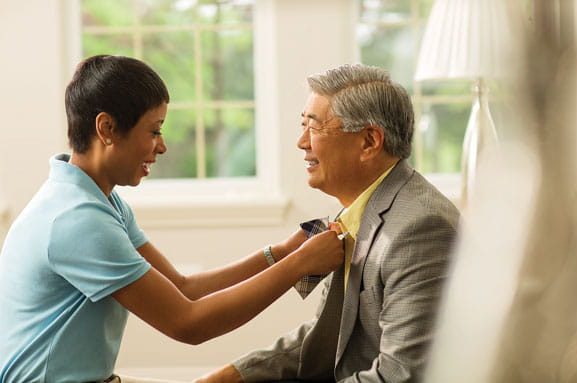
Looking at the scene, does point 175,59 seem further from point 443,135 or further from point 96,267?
point 96,267

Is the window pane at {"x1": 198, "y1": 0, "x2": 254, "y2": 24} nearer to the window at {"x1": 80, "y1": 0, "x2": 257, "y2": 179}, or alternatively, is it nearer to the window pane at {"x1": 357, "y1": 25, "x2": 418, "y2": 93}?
the window at {"x1": 80, "y1": 0, "x2": 257, "y2": 179}

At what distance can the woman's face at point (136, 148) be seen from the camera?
4.74ft

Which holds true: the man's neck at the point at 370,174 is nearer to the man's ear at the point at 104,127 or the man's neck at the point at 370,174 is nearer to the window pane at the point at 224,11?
the man's ear at the point at 104,127

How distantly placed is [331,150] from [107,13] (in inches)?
92.1

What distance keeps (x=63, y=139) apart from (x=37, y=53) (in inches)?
15.6

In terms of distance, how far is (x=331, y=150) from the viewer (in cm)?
171

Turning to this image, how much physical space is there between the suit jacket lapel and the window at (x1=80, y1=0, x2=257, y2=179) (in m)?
2.21

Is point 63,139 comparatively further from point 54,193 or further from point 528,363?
point 528,363

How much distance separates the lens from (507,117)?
0.71 feet

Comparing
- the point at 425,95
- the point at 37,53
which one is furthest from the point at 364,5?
the point at 37,53

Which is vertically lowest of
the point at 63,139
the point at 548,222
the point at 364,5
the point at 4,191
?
the point at 4,191

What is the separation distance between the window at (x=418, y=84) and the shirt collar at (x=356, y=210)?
2.06 m

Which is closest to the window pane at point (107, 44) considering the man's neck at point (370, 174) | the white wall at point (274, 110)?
the white wall at point (274, 110)

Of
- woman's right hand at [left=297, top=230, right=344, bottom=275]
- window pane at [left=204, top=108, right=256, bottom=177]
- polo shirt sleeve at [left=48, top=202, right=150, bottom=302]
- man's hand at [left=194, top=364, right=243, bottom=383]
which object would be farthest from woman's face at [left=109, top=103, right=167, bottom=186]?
window pane at [left=204, top=108, right=256, bottom=177]
